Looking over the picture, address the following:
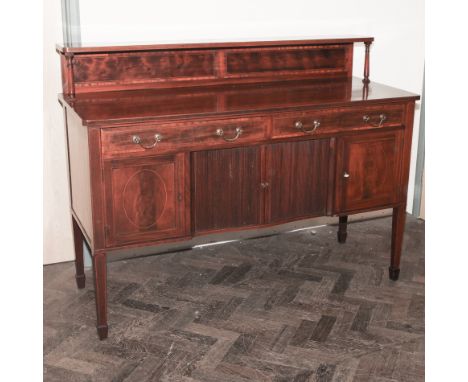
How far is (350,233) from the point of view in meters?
4.08

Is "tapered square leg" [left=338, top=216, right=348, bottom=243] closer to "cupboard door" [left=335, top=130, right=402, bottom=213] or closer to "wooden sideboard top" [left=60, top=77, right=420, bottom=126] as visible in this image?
"cupboard door" [left=335, top=130, right=402, bottom=213]

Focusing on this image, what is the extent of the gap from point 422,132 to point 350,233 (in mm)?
919

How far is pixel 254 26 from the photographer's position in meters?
3.54

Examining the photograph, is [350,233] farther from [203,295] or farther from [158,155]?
[158,155]

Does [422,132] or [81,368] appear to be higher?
[422,132]

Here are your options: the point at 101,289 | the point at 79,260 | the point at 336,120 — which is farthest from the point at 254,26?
the point at 101,289

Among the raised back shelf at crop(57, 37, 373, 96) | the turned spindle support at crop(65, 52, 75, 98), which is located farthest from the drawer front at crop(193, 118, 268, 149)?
the turned spindle support at crop(65, 52, 75, 98)

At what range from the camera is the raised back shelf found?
117 inches

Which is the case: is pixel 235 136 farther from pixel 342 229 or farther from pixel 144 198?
pixel 342 229

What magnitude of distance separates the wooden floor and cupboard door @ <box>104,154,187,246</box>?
20.6 inches

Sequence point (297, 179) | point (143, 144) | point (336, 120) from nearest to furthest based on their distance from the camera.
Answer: point (143, 144)
point (336, 120)
point (297, 179)

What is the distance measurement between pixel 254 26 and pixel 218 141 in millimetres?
1172

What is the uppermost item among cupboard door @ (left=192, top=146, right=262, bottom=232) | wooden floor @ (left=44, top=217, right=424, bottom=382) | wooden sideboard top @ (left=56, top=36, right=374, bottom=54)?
wooden sideboard top @ (left=56, top=36, right=374, bottom=54)
